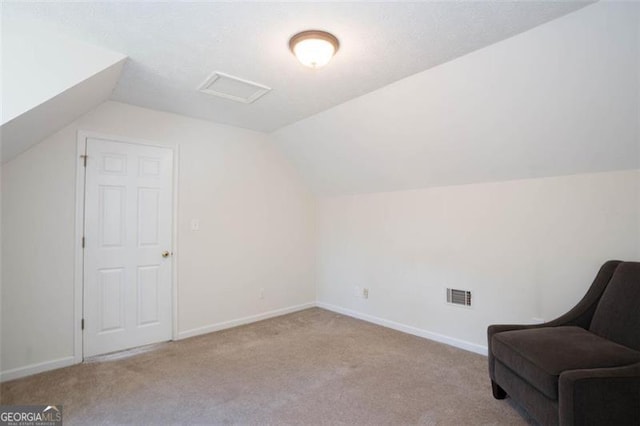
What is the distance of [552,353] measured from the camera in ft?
6.03

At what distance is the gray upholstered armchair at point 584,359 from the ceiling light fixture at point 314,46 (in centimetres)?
217

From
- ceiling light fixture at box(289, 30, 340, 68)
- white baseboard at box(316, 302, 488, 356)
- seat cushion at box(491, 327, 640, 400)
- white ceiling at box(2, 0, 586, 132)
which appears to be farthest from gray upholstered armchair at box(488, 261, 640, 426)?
ceiling light fixture at box(289, 30, 340, 68)

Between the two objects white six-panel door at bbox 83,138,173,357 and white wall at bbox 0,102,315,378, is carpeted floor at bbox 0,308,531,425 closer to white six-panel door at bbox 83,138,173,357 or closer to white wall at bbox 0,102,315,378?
white six-panel door at bbox 83,138,173,357

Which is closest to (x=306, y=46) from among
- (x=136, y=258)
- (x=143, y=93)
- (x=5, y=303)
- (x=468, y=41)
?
(x=468, y=41)

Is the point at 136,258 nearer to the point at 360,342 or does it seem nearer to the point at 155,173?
the point at 155,173

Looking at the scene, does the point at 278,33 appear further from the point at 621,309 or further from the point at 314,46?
the point at 621,309

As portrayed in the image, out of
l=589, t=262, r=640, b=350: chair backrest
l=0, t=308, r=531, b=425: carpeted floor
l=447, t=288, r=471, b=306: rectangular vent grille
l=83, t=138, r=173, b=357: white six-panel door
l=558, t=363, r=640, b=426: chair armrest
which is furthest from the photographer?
l=447, t=288, r=471, b=306: rectangular vent grille

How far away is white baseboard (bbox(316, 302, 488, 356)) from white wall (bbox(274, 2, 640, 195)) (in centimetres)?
159

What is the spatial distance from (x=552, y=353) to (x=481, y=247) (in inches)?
58.0

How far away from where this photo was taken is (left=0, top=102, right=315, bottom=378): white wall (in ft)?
9.02

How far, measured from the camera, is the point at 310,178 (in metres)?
4.74

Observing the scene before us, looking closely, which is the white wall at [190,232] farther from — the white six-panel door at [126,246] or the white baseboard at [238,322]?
the white six-panel door at [126,246]

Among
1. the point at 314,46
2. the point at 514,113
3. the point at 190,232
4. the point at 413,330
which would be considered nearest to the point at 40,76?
the point at 314,46

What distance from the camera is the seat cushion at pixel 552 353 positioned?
67.8 inches
